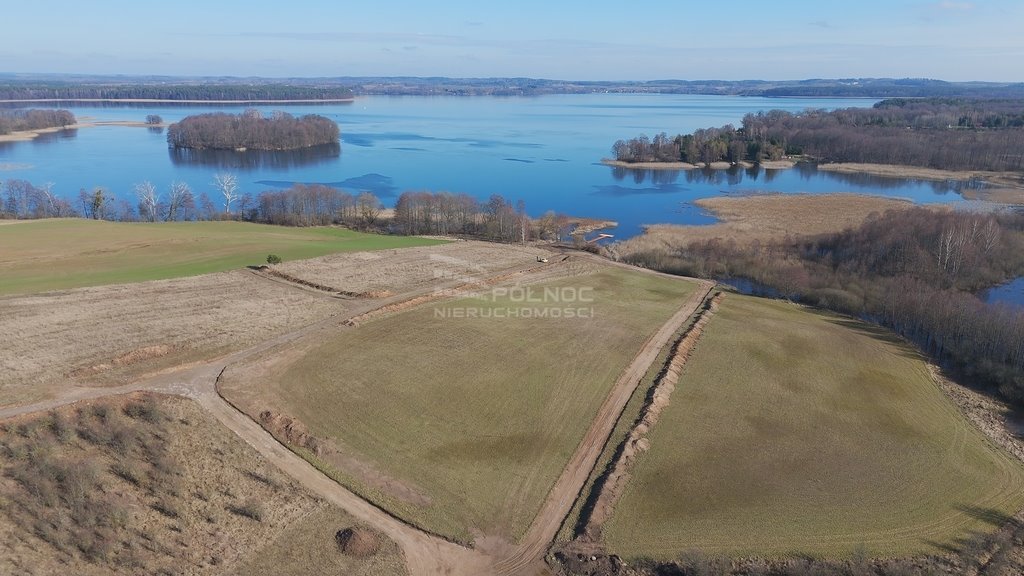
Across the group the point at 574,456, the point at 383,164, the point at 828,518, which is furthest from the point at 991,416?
the point at 383,164

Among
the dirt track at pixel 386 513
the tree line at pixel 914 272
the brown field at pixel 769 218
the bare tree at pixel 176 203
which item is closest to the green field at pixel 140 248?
the bare tree at pixel 176 203

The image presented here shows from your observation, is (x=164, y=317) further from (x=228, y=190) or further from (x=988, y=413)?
(x=228, y=190)

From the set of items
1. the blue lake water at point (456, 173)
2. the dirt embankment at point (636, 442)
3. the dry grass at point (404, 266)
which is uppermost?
the blue lake water at point (456, 173)

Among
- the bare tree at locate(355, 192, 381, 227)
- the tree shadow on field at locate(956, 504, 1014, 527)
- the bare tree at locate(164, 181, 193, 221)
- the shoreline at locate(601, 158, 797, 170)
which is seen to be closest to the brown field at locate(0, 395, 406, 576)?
the tree shadow on field at locate(956, 504, 1014, 527)

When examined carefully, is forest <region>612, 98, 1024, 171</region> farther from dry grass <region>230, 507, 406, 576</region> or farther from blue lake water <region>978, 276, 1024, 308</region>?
dry grass <region>230, 507, 406, 576</region>

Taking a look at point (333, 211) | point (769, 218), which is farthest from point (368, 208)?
point (769, 218)

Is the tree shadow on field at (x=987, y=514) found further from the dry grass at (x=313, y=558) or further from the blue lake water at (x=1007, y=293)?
the blue lake water at (x=1007, y=293)
